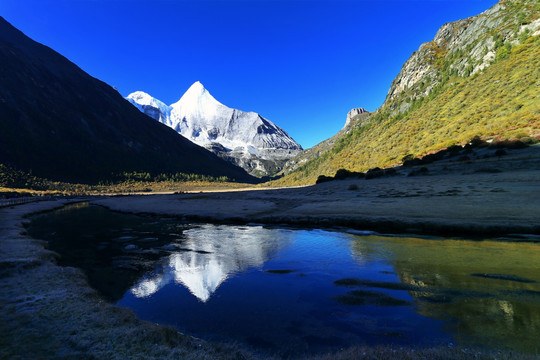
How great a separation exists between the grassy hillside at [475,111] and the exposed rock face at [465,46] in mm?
5663

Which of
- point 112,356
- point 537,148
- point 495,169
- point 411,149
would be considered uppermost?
point 411,149

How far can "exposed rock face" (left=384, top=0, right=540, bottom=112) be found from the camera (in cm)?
9250

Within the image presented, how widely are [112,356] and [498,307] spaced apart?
1040 centimetres

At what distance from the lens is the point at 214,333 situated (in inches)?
260

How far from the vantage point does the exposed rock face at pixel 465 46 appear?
92.5 m

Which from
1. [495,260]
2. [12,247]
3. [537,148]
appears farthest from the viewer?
[537,148]

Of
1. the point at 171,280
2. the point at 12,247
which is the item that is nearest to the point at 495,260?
the point at 171,280

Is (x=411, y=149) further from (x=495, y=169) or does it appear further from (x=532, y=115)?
(x=495, y=169)

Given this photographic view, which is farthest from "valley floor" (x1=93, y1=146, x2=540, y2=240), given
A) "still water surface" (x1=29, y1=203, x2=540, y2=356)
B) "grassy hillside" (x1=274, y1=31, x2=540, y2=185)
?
"grassy hillside" (x1=274, y1=31, x2=540, y2=185)

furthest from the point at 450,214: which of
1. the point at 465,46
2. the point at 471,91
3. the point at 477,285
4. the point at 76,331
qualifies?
the point at 465,46

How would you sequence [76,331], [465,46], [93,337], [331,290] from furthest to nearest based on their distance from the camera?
[465,46] < [331,290] < [76,331] < [93,337]

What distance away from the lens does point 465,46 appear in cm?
11650

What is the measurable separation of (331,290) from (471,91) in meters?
111

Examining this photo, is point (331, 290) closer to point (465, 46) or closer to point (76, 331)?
point (76, 331)
